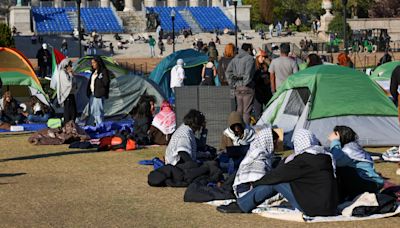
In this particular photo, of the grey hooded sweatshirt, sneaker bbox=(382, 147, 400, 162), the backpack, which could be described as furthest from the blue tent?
sneaker bbox=(382, 147, 400, 162)

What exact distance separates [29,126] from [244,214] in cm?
1268

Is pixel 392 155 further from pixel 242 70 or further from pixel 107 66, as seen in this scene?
pixel 107 66

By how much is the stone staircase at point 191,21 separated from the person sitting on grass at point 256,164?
65.4 metres

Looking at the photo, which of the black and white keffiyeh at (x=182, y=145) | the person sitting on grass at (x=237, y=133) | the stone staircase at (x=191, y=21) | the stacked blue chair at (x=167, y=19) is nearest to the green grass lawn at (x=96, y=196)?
the black and white keffiyeh at (x=182, y=145)

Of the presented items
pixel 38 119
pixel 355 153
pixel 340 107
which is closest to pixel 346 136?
pixel 355 153

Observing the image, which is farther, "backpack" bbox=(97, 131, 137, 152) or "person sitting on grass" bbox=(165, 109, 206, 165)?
"backpack" bbox=(97, 131, 137, 152)

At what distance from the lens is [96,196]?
12945 millimetres

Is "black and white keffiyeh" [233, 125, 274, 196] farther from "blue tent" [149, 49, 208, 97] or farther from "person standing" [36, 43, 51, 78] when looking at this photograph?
"person standing" [36, 43, 51, 78]

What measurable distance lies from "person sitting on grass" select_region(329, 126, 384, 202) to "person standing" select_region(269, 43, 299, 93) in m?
6.94

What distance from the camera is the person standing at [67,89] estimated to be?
2138 centimetres

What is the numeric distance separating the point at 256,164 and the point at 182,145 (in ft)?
6.20

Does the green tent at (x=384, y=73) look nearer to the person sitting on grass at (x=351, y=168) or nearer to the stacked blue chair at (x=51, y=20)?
the person sitting on grass at (x=351, y=168)

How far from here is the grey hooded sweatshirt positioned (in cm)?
1848

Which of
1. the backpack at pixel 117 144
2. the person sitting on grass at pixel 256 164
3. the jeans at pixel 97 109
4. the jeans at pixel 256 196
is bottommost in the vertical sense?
the backpack at pixel 117 144
